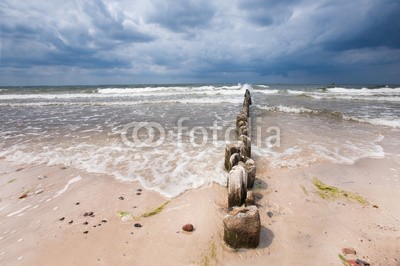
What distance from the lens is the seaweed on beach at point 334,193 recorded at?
Answer: 4.17 meters

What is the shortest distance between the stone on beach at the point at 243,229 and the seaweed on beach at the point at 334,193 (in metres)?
1.95

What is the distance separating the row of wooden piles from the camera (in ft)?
9.50

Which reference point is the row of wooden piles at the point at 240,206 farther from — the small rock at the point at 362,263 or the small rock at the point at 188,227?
the small rock at the point at 362,263

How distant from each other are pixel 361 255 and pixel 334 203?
125 centimetres

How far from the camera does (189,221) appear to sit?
11.8 ft

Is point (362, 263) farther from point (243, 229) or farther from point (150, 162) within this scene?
point (150, 162)

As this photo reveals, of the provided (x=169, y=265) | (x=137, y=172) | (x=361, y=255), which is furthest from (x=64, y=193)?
(x=361, y=255)

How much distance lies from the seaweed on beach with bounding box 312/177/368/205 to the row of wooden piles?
123 centimetres

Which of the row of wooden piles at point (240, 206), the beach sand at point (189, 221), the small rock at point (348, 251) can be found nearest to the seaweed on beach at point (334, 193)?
the beach sand at point (189, 221)

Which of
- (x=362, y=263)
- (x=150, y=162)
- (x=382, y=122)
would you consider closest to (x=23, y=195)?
(x=150, y=162)

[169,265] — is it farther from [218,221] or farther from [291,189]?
[291,189]

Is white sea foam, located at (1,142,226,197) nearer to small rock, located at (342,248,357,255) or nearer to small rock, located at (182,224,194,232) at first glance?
small rock, located at (182,224,194,232)

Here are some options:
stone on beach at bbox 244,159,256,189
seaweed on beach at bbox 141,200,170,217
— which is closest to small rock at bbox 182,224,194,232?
seaweed on beach at bbox 141,200,170,217

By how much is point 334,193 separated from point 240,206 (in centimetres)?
182
